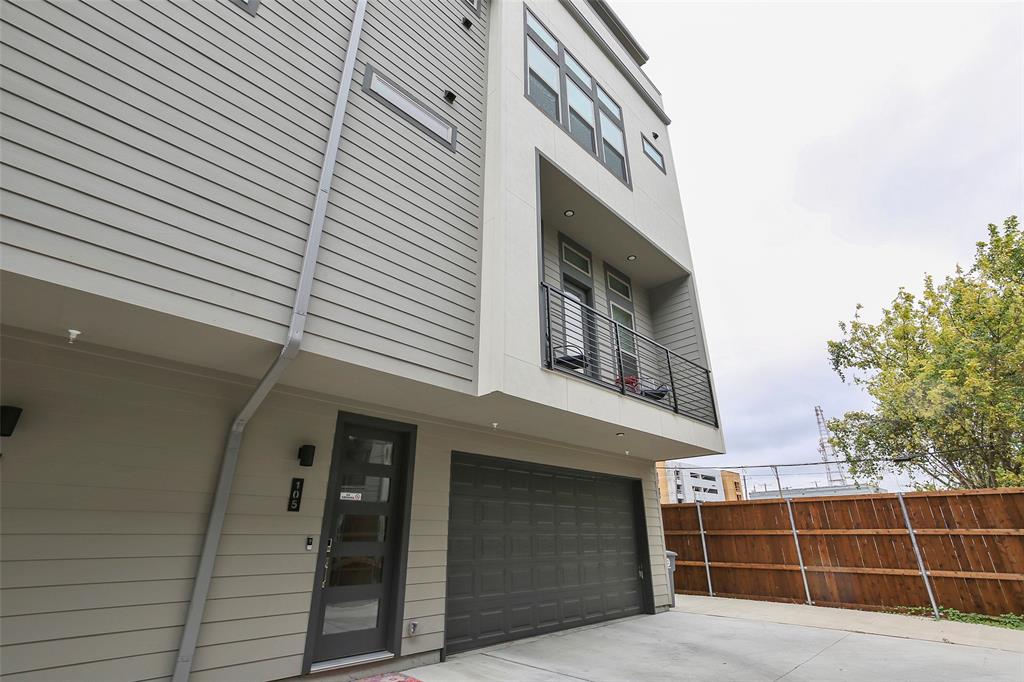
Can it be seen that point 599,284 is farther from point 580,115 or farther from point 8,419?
point 8,419

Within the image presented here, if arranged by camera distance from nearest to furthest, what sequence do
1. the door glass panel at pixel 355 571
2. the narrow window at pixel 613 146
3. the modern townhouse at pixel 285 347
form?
Answer: the modern townhouse at pixel 285 347 < the door glass panel at pixel 355 571 < the narrow window at pixel 613 146

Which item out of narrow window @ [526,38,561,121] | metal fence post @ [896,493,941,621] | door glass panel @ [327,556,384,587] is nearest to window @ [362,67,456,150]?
narrow window @ [526,38,561,121]

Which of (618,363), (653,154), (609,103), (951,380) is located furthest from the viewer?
(951,380)

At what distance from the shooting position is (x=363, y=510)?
404 centimetres

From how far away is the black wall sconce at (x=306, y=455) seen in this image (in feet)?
12.0

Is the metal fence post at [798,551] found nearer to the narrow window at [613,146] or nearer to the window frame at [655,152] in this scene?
the narrow window at [613,146]

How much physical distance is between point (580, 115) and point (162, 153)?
548 cm

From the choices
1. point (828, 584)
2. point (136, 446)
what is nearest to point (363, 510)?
point (136, 446)

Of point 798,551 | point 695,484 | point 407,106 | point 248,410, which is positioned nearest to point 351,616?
point 248,410

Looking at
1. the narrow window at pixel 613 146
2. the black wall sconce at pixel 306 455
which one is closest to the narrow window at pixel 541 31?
the narrow window at pixel 613 146

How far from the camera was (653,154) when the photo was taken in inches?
328

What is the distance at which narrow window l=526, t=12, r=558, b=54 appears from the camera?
20.4 feet

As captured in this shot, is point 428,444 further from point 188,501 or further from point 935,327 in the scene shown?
point 935,327

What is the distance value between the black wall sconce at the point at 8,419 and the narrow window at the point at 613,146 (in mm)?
6773
